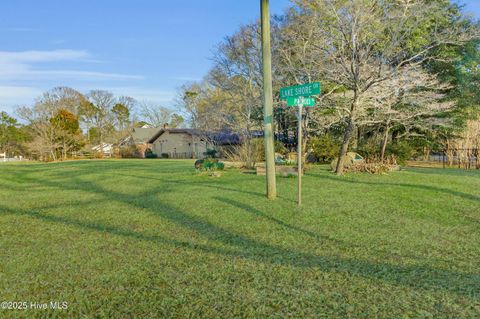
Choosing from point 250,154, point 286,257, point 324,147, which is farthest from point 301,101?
point 324,147

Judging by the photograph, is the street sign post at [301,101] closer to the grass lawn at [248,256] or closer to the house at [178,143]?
the grass lawn at [248,256]

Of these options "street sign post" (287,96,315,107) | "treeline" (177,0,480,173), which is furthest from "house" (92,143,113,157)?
"street sign post" (287,96,315,107)

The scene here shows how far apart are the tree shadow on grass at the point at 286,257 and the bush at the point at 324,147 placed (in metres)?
16.3

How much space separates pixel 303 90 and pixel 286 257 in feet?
11.7

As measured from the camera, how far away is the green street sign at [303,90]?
6.22 meters

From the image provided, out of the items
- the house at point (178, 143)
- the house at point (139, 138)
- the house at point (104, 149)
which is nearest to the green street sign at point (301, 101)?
the house at point (178, 143)

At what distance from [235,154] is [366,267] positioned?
13141 millimetres

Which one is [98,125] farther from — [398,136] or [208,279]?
[208,279]

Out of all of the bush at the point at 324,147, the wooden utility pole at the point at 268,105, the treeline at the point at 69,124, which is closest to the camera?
the wooden utility pole at the point at 268,105

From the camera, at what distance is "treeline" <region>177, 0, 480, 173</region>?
11641mm

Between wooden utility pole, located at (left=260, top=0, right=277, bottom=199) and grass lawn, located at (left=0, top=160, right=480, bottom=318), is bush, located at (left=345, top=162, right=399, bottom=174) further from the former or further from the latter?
wooden utility pole, located at (left=260, top=0, right=277, bottom=199)

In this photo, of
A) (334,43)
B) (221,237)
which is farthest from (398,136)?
(221,237)

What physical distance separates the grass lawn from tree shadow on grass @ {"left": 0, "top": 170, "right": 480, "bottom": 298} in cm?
2

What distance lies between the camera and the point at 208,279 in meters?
3.17
